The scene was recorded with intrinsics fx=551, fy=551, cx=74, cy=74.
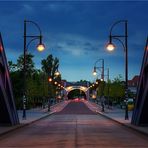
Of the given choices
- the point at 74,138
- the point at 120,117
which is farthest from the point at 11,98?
the point at 120,117

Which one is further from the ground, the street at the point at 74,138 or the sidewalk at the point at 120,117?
the sidewalk at the point at 120,117

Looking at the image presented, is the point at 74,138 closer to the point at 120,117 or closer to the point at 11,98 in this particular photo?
the point at 11,98

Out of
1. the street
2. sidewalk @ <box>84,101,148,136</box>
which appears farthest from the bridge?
the street

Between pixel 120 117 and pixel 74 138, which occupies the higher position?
pixel 120 117

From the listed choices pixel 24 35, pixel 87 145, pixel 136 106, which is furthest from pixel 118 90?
pixel 87 145

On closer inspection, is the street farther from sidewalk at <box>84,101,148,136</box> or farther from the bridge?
the bridge

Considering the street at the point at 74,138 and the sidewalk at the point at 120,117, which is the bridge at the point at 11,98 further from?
the street at the point at 74,138

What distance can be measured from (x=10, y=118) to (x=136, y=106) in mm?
8490

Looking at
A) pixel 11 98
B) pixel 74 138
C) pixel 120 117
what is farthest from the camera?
pixel 120 117

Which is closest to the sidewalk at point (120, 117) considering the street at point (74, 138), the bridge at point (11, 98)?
the street at point (74, 138)

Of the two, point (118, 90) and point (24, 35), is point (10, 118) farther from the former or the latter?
point (118, 90)

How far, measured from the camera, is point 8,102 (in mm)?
34969

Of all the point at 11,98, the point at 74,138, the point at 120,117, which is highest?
the point at 11,98

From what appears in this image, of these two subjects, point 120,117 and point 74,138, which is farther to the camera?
point 120,117
